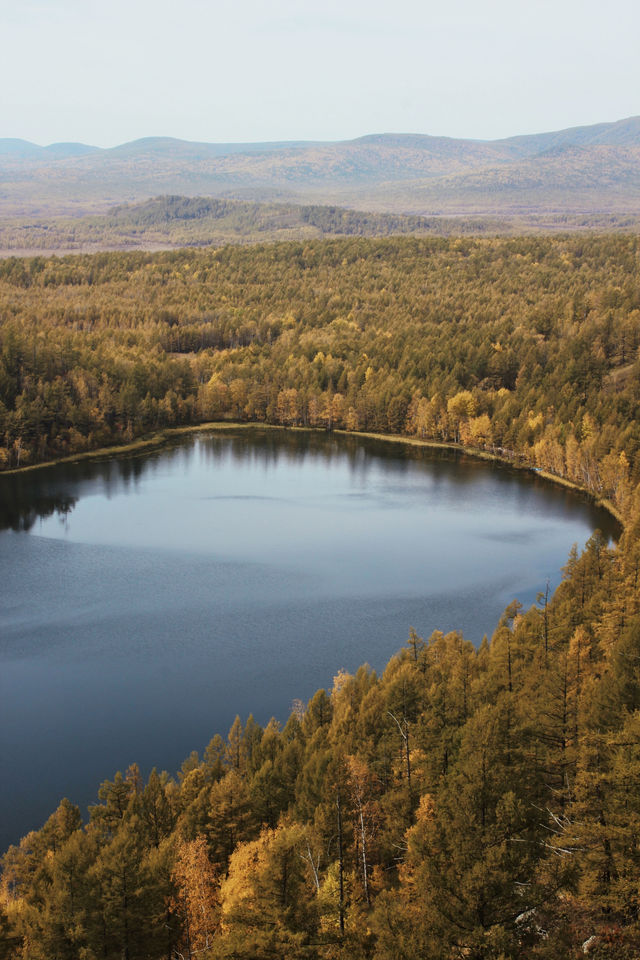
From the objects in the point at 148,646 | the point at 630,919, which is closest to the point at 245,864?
the point at 630,919

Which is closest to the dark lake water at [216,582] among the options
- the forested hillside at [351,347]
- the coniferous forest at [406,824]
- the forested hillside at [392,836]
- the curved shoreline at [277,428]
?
the curved shoreline at [277,428]

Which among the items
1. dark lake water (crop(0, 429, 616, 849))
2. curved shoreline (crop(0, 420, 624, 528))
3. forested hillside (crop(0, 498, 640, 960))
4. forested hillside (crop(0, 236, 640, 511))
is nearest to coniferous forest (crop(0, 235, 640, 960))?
forested hillside (crop(0, 498, 640, 960))

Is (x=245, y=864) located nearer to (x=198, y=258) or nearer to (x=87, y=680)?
(x=87, y=680)

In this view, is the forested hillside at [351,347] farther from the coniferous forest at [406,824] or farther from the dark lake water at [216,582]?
the coniferous forest at [406,824]

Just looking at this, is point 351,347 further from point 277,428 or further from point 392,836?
point 392,836

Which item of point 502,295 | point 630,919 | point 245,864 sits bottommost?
point 245,864
